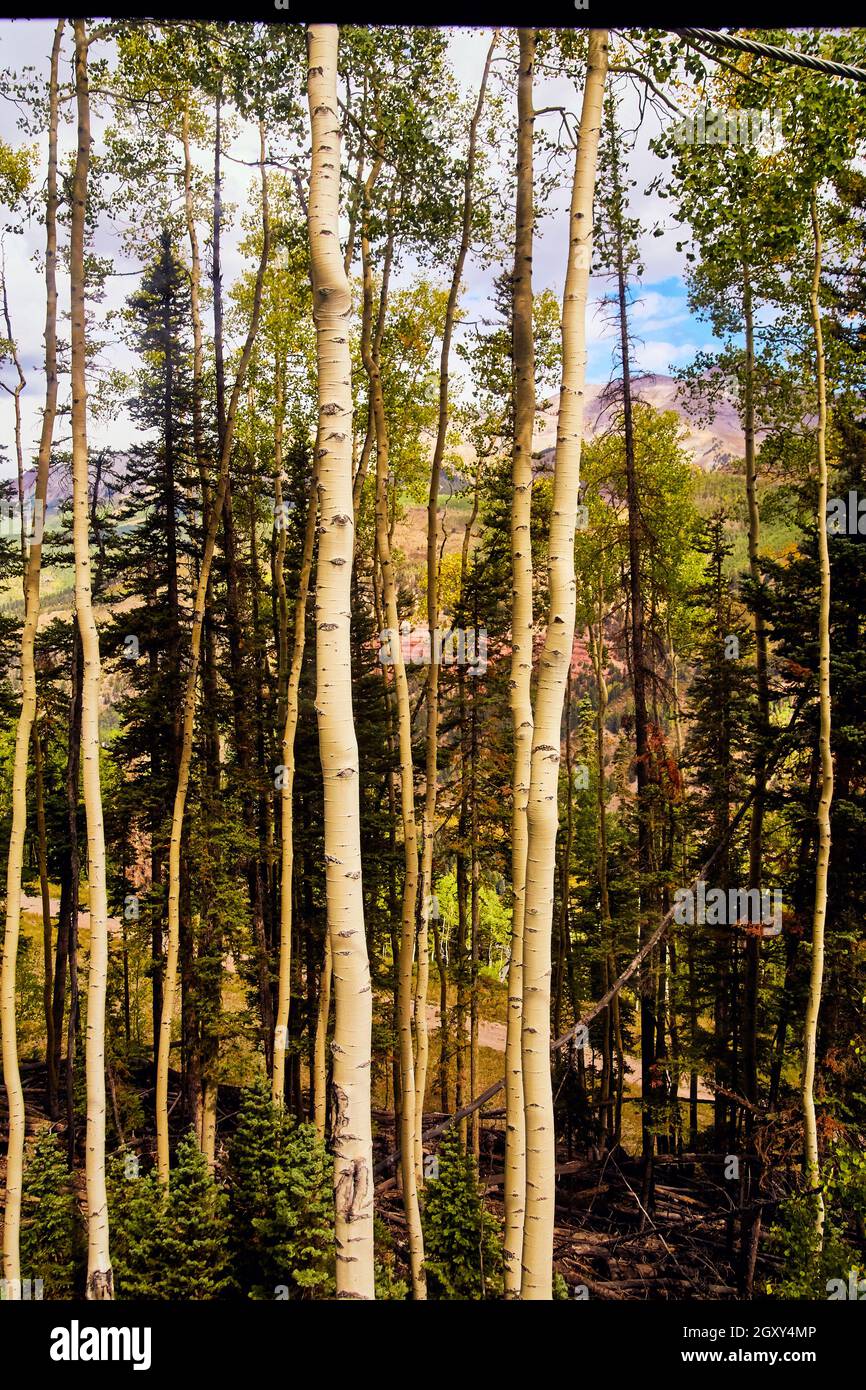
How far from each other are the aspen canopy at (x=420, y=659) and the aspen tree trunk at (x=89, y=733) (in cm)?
4

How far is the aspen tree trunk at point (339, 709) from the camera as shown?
9.64 feet

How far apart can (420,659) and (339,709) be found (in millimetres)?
10426

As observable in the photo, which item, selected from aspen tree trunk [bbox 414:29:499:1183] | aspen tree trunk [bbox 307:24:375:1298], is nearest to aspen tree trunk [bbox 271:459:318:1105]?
aspen tree trunk [bbox 414:29:499:1183]

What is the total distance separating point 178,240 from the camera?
1066cm

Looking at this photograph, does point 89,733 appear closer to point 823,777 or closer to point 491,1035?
point 823,777

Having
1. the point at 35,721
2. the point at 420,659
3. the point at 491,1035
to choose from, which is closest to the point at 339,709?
the point at 35,721

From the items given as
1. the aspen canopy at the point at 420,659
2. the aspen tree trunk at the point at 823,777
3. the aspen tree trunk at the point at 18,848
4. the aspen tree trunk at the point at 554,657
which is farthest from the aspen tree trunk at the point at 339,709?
the aspen tree trunk at the point at 823,777

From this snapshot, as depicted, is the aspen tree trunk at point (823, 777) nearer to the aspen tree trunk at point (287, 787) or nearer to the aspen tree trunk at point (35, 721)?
the aspen tree trunk at point (287, 787)

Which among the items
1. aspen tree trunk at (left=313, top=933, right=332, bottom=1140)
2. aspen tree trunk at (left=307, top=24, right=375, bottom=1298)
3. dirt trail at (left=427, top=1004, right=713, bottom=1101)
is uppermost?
aspen tree trunk at (left=307, top=24, right=375, bottom=1298)

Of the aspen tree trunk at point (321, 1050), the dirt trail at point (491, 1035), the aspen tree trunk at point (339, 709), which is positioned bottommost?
the dirt trail at point (491, 1035)

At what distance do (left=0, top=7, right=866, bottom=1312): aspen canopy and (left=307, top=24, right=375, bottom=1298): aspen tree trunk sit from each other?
2cm

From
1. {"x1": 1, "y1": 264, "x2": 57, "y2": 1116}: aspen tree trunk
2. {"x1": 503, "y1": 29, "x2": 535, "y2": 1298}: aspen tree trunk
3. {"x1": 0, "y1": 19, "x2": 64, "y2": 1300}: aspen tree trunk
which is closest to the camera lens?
{"x1": 503, "y1": 29, "x2": 535, "y2": 1298}: aspen tree trunk

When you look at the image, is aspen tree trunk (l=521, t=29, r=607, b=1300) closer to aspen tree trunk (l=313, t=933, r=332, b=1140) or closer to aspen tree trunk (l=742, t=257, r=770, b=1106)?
aspen tree trunk (l=742, t=257, r=770, b=1106)

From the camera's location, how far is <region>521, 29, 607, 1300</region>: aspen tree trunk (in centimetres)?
382
